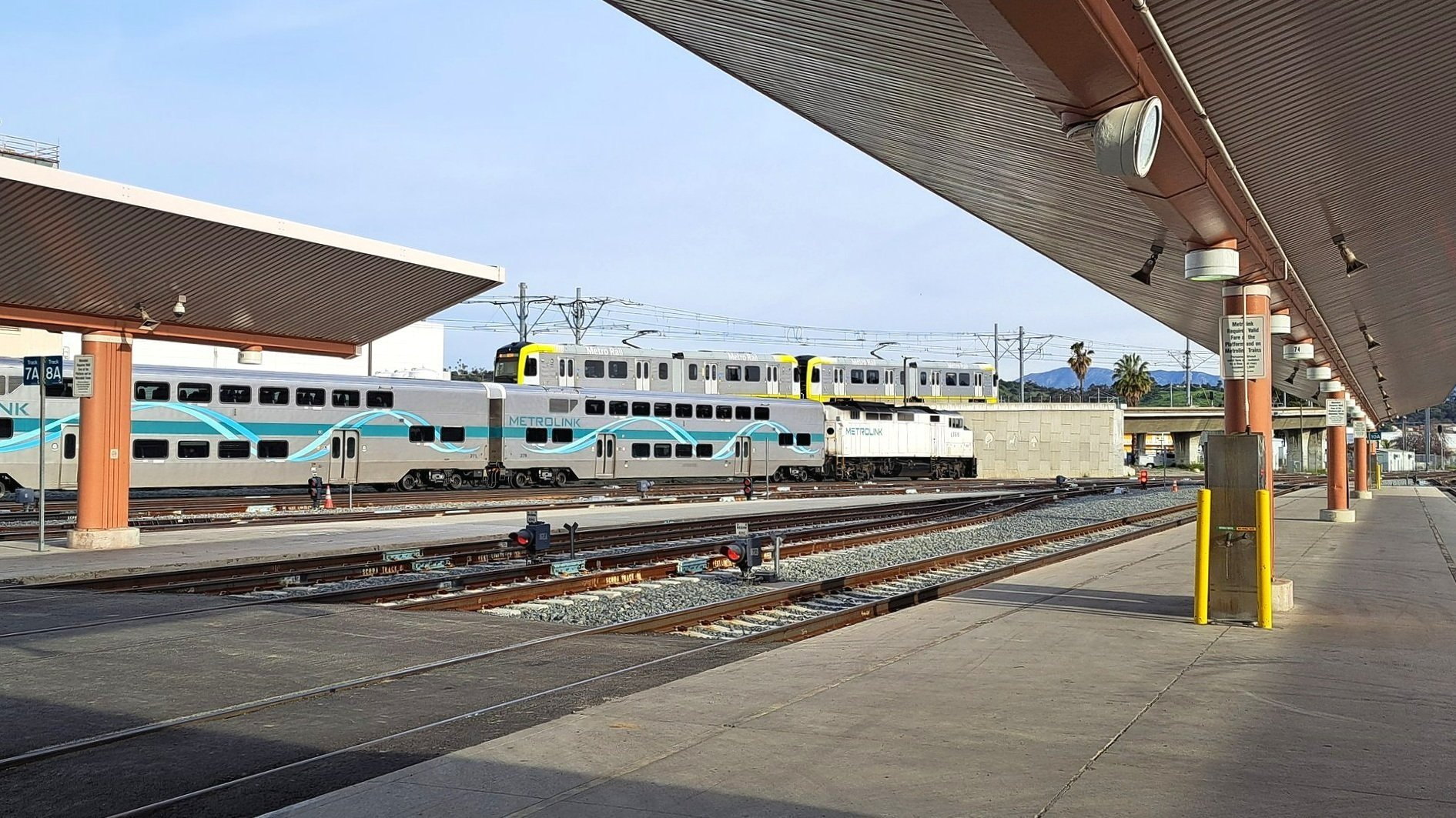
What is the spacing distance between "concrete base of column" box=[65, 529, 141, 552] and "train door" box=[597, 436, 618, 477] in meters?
22.6

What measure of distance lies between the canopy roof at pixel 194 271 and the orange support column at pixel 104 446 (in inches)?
16.5

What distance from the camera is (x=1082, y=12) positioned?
246 inches

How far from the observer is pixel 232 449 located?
31094 millimetres

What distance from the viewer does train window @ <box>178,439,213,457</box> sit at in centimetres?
2994

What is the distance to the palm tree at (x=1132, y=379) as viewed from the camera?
10262 cm

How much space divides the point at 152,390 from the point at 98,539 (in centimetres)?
1176

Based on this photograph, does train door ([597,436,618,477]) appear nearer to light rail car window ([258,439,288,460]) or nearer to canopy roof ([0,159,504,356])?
light rail car window ([258,439,288,460])

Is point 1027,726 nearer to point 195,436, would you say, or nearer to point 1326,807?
point 1326,807

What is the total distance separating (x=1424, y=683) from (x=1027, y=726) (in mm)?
3429

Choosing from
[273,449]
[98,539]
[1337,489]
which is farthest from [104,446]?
[1337,489]

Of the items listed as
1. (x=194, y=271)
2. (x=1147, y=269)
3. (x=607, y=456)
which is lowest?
(x=607, y=456)

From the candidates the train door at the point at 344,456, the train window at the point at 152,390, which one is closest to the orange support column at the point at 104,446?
the train window at the point at 152,390

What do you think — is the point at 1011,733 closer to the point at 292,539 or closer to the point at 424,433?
the point at 292,539

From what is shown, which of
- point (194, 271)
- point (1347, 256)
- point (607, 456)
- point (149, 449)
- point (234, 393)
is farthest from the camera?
point (607, 456)
